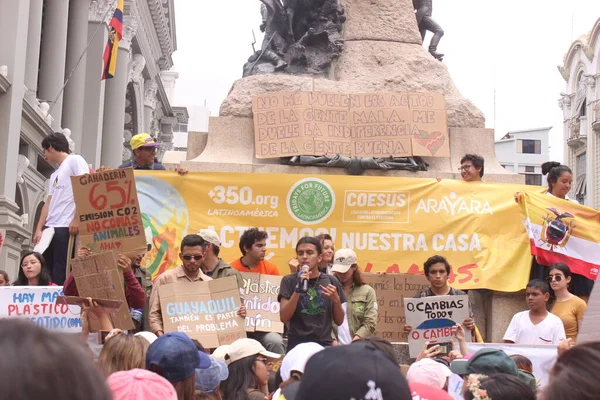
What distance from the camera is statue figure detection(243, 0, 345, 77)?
12.4 metres

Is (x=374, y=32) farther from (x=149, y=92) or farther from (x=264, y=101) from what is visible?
(x=149, y=92)

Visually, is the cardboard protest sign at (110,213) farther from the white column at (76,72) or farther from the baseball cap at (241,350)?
the white column at (76,72)

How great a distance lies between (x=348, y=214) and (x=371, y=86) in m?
2.12

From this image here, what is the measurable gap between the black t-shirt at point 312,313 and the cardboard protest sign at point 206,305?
1.60ft

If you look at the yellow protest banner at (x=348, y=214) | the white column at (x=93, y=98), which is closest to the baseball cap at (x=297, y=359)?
the yellow protest banner at (x=348, y=214)

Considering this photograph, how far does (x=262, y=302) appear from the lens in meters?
8.73

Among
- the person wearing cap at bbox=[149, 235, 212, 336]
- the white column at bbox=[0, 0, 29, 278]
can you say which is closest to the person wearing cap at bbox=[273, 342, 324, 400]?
the person wearing cap at bbox=[149, 235, 212, 336]

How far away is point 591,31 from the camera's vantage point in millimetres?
59375

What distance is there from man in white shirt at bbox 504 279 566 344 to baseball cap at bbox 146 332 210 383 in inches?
167

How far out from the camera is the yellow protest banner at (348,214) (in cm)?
1047

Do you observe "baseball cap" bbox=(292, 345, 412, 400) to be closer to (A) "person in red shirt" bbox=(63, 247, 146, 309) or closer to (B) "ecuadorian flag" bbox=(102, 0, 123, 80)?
(A) "person in red shirt" bbox=(63, 247, 146, 309)

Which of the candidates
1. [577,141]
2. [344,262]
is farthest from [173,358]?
[577,141]

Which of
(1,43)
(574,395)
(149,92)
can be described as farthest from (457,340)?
(149,92)

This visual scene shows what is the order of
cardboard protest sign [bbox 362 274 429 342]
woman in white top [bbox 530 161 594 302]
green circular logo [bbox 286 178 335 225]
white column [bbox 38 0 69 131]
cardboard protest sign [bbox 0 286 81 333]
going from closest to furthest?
1. cardboard protest sign [bbox 0 286 81 333]
2. cardboard protest sign [bbox 362 274 429 342]
3. woman in white top [bbox 530 161 594 302]
4. green circular logo [bbox 286 178 335 225]
5. white column [bbox 38 0 69 131]
